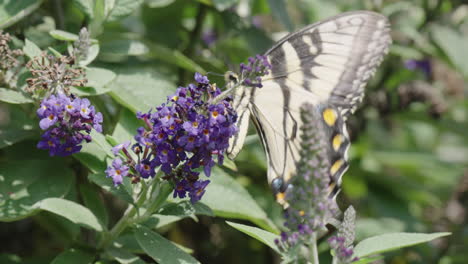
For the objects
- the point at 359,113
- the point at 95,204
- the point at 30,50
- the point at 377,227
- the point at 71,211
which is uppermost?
the point at 30,50

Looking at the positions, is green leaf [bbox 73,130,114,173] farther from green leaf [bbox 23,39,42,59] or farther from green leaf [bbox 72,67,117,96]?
green leaf [bbox 23,39,42,59]

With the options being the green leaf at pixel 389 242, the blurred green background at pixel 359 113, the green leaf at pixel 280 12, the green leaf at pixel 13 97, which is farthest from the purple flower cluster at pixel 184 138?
the green leaf at pixel 280 12

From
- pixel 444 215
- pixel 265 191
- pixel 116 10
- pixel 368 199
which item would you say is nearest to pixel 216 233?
pixel 265 191

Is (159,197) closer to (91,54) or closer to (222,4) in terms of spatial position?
(91,54)

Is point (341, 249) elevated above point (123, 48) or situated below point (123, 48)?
below

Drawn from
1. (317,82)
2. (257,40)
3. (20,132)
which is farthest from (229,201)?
(257,40)

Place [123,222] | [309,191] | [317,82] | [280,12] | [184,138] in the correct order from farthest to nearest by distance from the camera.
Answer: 1. [280,12]
2. [317,82]
3. [123,222]
4. [184,138]
5. [309,191]

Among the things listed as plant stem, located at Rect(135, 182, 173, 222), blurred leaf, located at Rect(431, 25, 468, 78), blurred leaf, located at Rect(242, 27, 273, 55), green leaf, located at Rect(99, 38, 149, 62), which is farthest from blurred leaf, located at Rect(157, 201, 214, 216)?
blurred leaf, located at Rect(431, 25, 468, 78)
